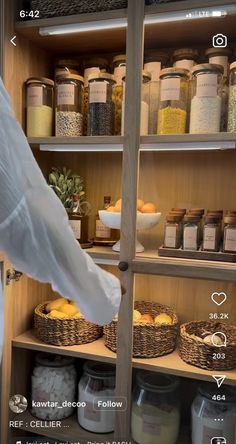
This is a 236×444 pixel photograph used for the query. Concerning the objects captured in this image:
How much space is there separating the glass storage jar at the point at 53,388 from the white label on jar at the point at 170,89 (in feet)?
3.41

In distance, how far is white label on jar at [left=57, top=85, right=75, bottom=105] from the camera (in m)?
1.39

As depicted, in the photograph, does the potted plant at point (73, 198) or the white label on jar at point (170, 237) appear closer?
the white label on jar at point (170, 237)

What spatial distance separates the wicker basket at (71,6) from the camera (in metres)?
1.26

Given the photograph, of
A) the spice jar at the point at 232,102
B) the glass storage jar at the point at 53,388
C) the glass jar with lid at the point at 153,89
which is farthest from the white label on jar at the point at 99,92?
the glass storage jar at the point at 53,388

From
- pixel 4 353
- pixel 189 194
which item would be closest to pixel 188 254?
pixel 189 194

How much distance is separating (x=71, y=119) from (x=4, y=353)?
2.89 ft

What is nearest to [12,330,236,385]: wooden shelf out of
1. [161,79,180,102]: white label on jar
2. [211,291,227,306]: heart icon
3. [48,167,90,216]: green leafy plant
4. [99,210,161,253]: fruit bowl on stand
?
[211,291,227,306]: heart icon

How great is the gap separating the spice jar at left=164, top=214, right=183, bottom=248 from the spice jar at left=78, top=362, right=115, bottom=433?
0.50 m

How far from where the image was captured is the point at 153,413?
1330mm

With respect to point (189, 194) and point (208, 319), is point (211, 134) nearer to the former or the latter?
point (189, 194)

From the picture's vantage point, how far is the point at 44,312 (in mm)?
1517

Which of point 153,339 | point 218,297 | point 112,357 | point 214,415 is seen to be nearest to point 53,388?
point 112,357

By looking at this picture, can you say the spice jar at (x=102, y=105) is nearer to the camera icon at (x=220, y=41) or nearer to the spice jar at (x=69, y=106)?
the spice jar at (x=69, y=106)

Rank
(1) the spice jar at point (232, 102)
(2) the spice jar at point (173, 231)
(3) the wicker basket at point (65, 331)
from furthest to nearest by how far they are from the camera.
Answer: (3) the wicker basket at point (65, 331), (2) the spice jar at point (173, 231), (1) the spice jar at point (232, 102)
